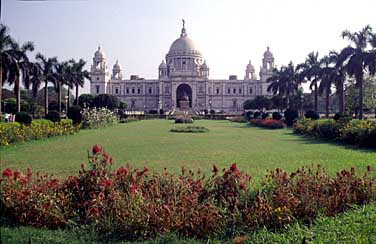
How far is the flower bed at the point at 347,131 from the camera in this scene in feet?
48.8

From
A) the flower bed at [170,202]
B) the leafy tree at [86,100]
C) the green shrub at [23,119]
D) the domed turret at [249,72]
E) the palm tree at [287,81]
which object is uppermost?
the domed turret at [249,72]

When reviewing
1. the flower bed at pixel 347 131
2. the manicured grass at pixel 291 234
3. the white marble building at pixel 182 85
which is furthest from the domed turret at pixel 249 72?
the manicured grass at pixel 291 234

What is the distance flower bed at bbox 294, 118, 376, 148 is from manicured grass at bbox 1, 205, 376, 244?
10.2m

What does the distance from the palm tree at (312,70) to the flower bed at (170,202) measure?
3598 centimetres

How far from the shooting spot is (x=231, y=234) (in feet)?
16.8

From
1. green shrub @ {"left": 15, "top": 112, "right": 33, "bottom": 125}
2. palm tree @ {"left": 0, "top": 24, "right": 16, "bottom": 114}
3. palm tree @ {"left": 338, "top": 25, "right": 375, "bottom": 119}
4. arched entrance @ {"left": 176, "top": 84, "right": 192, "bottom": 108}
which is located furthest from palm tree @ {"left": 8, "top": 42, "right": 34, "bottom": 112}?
arched entrance @ {"left": 176, "top": 84, "right": 192, "bottom": 108}

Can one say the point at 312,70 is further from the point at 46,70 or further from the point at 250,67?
the point at 250,67

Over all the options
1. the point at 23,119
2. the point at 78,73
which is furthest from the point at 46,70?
the point at 23,119

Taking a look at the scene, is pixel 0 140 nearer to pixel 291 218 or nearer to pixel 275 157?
pixel 275 157

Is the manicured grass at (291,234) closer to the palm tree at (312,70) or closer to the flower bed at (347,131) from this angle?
the flower bed at (347,131)

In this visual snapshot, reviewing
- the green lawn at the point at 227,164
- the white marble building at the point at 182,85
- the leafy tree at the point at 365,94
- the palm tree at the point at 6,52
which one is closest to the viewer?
the green lawn at the point at 227,164

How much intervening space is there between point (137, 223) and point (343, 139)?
13566 mm

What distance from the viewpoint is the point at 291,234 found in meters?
4.98

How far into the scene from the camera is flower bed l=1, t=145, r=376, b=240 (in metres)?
5.09
